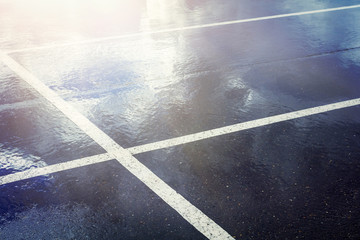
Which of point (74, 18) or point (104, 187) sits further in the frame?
point (74, 18)

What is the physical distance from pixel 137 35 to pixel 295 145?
5518mm

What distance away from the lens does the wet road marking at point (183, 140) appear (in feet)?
12.6

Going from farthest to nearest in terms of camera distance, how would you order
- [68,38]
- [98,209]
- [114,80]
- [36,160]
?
[68,38], [114,80], [36,160], [98,209]

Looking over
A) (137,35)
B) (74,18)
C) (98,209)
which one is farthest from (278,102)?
(74,18)

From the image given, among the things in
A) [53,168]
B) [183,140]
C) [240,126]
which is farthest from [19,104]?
[240,126]

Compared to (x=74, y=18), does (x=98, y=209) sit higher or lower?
lower

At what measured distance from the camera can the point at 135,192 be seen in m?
3.50

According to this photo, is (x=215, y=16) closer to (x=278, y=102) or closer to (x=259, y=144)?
(x=278, y=102)

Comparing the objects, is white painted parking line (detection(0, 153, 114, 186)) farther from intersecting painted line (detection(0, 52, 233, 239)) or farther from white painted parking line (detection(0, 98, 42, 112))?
white painted parking line (detection(0, 98, 42, 112))

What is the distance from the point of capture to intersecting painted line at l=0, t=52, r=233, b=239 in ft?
10.1

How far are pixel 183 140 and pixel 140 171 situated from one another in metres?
0.80

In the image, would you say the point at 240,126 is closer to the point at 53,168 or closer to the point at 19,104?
the point at 53,168

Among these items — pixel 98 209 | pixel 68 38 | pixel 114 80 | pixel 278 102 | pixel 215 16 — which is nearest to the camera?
pixel 98 209

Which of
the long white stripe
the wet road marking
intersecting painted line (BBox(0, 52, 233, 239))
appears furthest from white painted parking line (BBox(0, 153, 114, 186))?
the long white stripe
